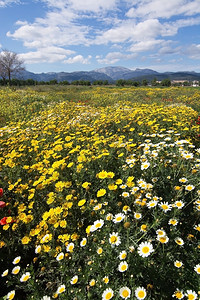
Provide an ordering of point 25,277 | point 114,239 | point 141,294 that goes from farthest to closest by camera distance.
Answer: point 25,277, point 114,239, point 141,294

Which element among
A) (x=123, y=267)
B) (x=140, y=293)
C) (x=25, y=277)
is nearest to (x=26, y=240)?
(x=25, y=277)

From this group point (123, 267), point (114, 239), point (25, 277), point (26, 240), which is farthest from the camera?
point (26, 240)

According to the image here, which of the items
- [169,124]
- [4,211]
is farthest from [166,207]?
[169,124]

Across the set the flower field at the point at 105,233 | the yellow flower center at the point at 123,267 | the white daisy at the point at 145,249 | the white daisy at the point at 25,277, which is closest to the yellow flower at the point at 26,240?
the flower field at the point at 105,233

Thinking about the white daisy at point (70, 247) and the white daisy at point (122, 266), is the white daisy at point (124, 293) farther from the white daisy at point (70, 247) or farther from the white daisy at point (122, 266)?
the white daisy at point (70, 247)

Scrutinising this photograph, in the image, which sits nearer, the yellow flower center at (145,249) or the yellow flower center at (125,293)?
the yellow flower center at (125,293)

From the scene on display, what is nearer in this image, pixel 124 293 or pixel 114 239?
pixel 124 293

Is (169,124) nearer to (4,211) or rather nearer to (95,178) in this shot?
(95,178)

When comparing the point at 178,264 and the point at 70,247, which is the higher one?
the point at 178,264

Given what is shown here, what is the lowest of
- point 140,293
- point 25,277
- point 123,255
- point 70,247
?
point 25,277

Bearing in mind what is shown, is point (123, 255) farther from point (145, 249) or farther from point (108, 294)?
point (108, 294)

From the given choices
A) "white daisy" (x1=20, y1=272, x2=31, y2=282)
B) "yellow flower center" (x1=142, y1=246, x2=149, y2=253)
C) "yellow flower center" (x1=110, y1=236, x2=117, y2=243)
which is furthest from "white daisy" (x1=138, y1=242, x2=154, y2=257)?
"white daisy" (x1=20, y1=272, x2=31, y2=282)

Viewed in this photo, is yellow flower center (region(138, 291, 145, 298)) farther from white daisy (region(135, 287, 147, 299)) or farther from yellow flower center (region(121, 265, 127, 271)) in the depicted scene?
yellow flower center (region(121, 265, 127, 271))

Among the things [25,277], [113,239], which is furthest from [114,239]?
[25,277]
